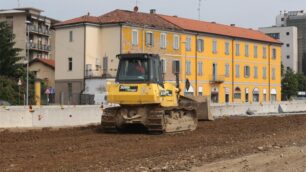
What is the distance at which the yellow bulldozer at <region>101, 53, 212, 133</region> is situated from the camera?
2256 cm

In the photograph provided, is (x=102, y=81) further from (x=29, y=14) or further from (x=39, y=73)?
(x=29, y=14)

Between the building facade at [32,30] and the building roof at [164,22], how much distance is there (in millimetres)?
29730

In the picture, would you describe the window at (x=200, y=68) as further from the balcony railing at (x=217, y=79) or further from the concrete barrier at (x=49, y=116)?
the concrete barrier at (x=49, y=116)

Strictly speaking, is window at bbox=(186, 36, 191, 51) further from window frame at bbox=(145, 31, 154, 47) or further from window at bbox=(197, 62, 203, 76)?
window frame at bbox=(145, 31, 154, 47)

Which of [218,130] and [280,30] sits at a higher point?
[280,30]

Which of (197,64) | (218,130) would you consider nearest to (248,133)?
(218,130)

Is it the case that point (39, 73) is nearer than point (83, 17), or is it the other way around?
point (83, 17)

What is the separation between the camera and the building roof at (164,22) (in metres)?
69.2

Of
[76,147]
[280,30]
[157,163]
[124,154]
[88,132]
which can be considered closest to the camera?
[157,163]

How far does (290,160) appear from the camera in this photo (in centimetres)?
1543

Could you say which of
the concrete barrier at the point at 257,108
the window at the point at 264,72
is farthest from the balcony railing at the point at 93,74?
the window at the point at 264,72

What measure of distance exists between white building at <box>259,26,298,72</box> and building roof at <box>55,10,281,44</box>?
201 ft

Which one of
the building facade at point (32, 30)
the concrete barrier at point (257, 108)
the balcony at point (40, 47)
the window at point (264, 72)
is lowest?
the concrete barrier at point (257, 108)

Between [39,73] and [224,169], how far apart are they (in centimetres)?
7137
